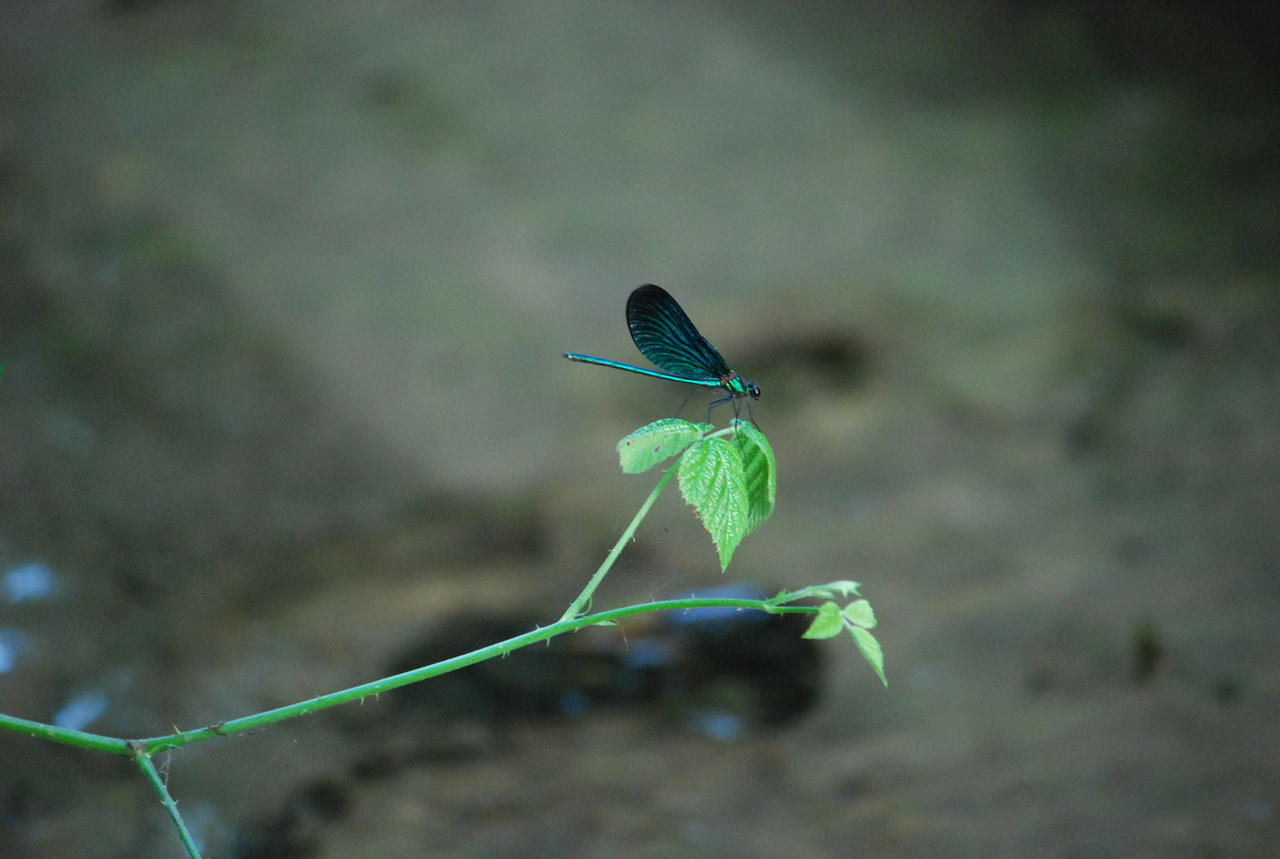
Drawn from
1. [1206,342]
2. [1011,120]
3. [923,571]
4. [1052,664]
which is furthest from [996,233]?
[1052,664]

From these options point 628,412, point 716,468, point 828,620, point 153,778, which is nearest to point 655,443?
point 716,468

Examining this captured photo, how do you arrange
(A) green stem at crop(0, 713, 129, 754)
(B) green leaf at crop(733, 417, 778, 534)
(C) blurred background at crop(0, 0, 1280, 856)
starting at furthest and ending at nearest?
1. (C) blurred background at crop(0, 0, 1280, 856)
2. (B) green leaf at crop(733, 417, 778, 534)
3. (A) green stem at crop(0, 713, 129, 754)

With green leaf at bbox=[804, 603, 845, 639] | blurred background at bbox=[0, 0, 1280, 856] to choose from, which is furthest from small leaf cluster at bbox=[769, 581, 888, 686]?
blurred background at bbox=[0, 0, 1280, 856]

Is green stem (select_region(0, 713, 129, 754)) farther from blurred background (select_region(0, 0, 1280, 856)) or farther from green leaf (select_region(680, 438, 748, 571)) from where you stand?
blurred background (select_region(0, 0, 1280, 856))

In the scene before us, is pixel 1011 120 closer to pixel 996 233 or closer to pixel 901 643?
pixel 996 233

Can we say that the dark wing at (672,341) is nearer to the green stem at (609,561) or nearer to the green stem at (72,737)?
the green stem at (609,561)

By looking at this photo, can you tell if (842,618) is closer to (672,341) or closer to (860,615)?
(860,615)

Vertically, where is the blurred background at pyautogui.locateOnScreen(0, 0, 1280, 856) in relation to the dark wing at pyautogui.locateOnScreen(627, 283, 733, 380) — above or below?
above
